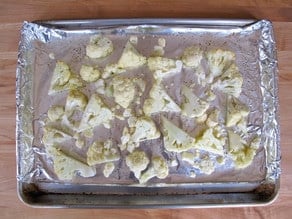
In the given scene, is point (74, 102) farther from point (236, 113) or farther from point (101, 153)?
point (236, 113)

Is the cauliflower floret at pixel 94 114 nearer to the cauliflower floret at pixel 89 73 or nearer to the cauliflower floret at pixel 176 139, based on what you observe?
the cauliflower floret at pixel 89 73

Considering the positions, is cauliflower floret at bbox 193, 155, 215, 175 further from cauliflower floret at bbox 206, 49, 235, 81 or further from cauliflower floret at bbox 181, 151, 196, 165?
cauliflower floret at bbox 206, 49, 235, 81

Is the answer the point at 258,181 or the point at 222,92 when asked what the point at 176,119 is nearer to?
the point at 222,92

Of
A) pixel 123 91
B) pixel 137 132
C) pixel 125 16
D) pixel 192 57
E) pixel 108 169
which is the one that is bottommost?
pixel 108 169

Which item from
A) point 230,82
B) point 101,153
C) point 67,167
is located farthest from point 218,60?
point 67,167

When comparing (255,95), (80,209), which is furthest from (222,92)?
(80,209)

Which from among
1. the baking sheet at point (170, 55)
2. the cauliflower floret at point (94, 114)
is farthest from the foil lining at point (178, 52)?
the cauliflower floret at point (94, 114)
